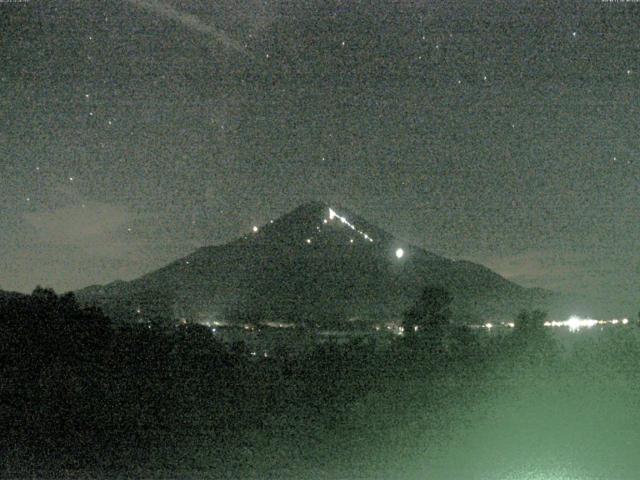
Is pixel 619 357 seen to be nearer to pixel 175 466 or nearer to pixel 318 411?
pixel 318 411

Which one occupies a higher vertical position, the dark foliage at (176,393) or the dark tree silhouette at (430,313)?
the dark tree silhouette at (430,313)

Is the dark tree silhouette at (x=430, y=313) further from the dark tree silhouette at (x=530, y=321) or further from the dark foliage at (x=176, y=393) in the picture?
the dark tree silhouette at (x=530, y=321)

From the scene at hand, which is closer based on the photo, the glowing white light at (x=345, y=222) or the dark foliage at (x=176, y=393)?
the dark foliage at (x=176, y=393)

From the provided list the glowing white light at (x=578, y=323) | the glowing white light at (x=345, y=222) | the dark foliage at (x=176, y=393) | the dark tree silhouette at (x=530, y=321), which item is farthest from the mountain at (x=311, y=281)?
the dark foliage at (x=176, y=393)

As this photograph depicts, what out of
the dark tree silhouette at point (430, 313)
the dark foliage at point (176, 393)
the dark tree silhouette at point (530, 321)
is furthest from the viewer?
the dark tree silhouette at point (430, 313)

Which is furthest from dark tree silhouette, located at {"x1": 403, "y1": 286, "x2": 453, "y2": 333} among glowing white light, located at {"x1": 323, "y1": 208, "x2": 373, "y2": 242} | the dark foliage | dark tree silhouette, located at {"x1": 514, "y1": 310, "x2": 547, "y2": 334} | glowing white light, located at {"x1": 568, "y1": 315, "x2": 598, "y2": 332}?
glowing white light, located at {"x1": 323, "y1": 208, "x2": 373, "y2": 242}

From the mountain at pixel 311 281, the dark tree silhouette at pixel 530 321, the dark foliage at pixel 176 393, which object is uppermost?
the mountain at pixel 311 281

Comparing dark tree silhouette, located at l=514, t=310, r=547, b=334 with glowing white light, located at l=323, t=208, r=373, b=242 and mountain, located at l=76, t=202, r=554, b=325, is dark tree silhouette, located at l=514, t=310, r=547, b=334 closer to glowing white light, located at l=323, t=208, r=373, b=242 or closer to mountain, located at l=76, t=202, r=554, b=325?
mountain, located at l=76, t=202, r=554, b=325
